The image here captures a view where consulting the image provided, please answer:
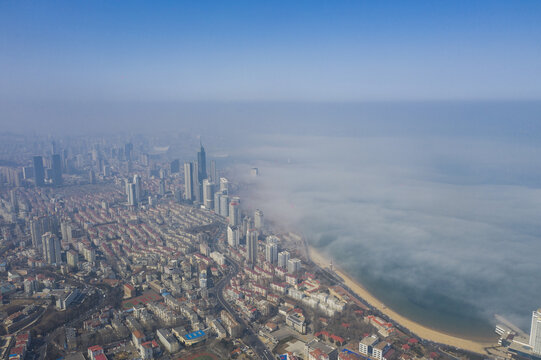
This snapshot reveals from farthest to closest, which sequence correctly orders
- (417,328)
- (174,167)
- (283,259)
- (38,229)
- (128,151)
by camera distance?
(128,151) < (174,167) < (38,229) < (283,259) < (417,328)

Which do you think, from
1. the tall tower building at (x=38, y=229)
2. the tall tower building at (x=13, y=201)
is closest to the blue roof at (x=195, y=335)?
the tall tower building at (x=38, y=229)

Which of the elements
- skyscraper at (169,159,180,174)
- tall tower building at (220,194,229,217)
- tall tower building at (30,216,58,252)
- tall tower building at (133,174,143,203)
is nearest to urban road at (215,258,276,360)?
tall tower building at (220,194,229,217)

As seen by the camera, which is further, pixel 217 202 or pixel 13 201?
pixel 13 201

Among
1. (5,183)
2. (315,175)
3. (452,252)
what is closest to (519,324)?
(452,252)

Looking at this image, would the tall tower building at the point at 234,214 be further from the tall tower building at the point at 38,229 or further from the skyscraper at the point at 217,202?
the tall tower building at the point at 38,229


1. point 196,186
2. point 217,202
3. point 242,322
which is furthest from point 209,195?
point 242,322

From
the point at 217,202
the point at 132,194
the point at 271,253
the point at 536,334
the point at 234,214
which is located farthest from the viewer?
the point at 132,194

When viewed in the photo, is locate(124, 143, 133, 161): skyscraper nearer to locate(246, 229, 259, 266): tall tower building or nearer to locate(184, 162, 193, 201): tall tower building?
locate(184, 162, 193, 201): tall tower building

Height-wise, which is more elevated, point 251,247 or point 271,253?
point 251,247

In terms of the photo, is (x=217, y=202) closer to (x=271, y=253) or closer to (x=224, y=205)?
(x=224, y=205)
